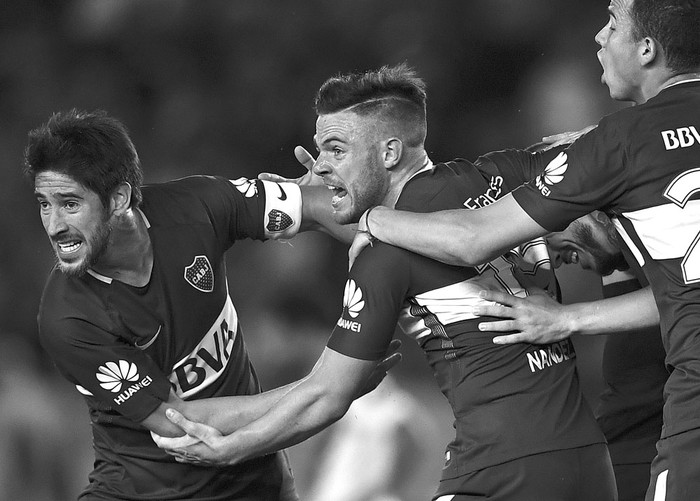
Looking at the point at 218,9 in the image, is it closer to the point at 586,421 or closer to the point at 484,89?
the point at 484,89

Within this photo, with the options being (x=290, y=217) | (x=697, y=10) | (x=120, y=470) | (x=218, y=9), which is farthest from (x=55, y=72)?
(x=697, y=10)

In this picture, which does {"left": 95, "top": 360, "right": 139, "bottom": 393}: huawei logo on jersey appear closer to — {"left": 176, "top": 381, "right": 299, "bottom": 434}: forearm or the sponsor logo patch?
{"left": 176, "top": 381, "right": 299, "bottom": 434}: forearm

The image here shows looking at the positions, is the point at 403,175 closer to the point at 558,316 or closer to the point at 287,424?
the point at 558,316

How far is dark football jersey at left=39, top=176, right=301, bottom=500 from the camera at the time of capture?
10.1 ft

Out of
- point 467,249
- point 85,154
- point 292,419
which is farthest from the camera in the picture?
point 85,154

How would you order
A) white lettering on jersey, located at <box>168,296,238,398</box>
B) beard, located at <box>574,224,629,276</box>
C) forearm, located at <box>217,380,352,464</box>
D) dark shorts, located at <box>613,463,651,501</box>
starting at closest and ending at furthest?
forearm, located at <box>217,380,352,464</box>
white lettering on jersey, located at <box>168,296,238,398</box>
beard, located at <box>574,224,629,276</box>
dark shorts, located at <box>613,463,651,501</box>

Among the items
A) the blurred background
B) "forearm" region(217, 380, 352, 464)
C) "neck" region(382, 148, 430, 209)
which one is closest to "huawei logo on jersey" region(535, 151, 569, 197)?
"neck" region(382, 148, 430, 209)

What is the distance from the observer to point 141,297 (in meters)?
3.20

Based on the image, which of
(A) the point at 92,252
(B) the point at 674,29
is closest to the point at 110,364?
(A) the point at 92,252

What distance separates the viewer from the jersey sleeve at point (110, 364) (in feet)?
10.0

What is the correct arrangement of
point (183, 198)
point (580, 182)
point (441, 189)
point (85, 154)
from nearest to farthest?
point (580, 182) < point (441, 189) < point (85, 154) < point (183, 198)

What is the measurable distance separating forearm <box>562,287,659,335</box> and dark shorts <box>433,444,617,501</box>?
35 centimetres

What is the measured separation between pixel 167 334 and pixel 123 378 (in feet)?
0.78

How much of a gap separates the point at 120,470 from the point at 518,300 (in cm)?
154
